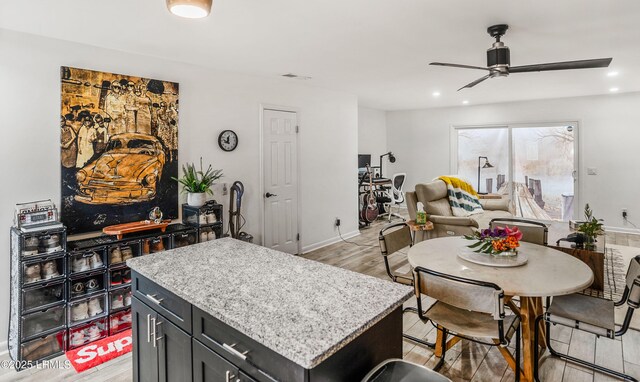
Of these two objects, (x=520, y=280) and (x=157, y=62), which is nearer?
(x=520, y=280)

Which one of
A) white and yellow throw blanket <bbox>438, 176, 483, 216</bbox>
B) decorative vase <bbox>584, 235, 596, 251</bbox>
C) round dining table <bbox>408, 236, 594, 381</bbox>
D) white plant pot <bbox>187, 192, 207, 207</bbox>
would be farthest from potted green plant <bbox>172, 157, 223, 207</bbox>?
decorative vase <bbox>584, 235, 596, 251</bbox>

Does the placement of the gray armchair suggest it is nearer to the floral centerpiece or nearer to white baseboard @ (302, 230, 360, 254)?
white baseboard @ (302, 230, 360, 254)

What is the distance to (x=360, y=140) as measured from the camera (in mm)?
7887

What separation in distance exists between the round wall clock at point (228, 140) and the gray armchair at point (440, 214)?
2.38 meters

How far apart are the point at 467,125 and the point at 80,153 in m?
7.09

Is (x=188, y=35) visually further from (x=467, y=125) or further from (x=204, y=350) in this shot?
(x=467, y=125)

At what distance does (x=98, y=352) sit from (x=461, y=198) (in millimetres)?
4762

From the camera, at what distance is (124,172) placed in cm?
325

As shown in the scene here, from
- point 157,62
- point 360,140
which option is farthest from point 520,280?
point 360,140

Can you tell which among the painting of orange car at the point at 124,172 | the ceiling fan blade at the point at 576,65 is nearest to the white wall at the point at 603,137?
the ceiling fan blade at the point at 576,65

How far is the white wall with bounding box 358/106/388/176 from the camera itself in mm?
7902

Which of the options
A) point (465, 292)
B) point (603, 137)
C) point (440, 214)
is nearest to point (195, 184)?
point (465, 292)

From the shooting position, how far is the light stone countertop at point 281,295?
1091 mm

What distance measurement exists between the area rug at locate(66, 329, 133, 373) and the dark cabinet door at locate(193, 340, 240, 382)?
1609 millimetres
